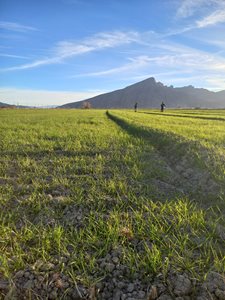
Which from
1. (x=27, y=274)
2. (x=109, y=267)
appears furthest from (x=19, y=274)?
(x=109, y=267)

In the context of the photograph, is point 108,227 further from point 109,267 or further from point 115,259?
point 109,267

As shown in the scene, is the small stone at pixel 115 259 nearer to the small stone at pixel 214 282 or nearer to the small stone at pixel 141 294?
the small stone at pixel 141 294

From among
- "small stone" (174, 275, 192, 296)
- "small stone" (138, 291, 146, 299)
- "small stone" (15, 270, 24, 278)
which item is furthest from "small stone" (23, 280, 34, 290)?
"small stone" (174, 275, 192, 296)

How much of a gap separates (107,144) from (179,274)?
7.95 m

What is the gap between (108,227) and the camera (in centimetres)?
402

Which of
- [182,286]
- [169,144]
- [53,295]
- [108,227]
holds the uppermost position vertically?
[169,144]

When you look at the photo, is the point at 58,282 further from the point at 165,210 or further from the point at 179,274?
the point at 165,210

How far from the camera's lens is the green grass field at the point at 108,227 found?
10.2ft

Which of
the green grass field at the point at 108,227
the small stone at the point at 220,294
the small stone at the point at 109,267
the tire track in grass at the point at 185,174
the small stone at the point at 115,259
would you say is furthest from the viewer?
the tire track in grass at the point at 185,174

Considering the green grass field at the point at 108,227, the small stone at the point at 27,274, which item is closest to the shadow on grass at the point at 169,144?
the green grass field at the point at 108,227

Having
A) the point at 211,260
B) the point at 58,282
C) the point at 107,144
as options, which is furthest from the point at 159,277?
the point at 107,144

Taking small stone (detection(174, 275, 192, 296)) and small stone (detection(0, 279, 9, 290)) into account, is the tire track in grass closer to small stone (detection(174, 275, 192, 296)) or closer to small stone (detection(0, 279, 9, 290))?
small stone (detection(174, 275, 192, 296))

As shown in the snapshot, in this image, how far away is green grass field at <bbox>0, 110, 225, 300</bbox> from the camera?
3.12 metres

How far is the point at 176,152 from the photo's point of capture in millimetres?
9383
